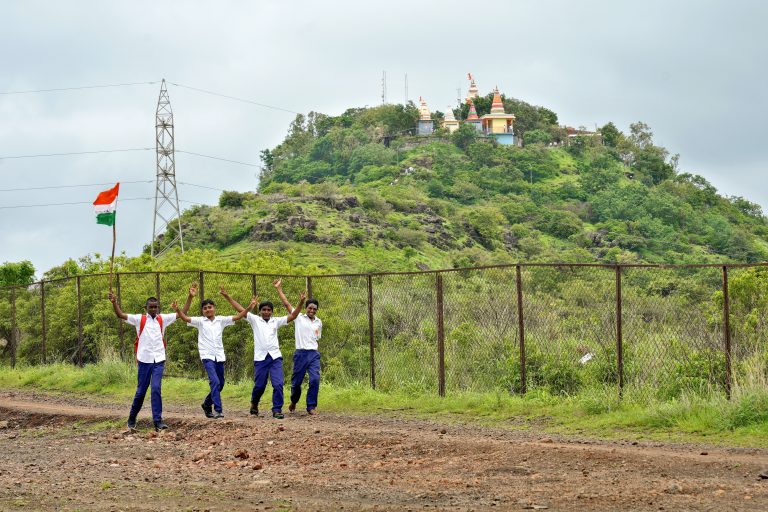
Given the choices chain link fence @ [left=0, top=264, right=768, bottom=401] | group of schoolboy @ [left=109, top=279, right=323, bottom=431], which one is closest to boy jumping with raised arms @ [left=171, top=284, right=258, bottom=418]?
group of schoolboy @ [left=109, top=279, right=323, bottom=431]

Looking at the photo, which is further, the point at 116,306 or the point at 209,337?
the point at 209,337

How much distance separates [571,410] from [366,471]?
4.18 metres

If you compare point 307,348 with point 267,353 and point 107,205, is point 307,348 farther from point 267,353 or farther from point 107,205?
point 107,205

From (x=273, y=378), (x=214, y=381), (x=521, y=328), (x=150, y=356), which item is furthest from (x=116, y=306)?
(x=521, y=328)

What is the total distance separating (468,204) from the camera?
129m

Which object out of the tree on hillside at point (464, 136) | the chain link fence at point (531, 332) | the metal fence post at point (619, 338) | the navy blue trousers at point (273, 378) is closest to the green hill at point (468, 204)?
the tree on hillside at point (464, 136)

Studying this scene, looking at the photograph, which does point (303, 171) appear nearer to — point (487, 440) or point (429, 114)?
point (429, 114)

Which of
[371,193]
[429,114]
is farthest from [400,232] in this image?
[429,114]

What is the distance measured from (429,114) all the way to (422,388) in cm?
14761

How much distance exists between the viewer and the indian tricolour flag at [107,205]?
17203 millimetres

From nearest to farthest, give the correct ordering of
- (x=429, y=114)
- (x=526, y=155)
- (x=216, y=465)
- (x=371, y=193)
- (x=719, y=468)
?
(x=719, y=468) < (x=216, y=465) < (x=371, y=193) < (x=526, y=155) < (x=429, y=114)

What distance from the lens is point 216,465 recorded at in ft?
37.6

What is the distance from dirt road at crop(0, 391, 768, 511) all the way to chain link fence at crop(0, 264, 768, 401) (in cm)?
233

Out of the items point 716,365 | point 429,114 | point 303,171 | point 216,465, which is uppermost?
point 429,114
